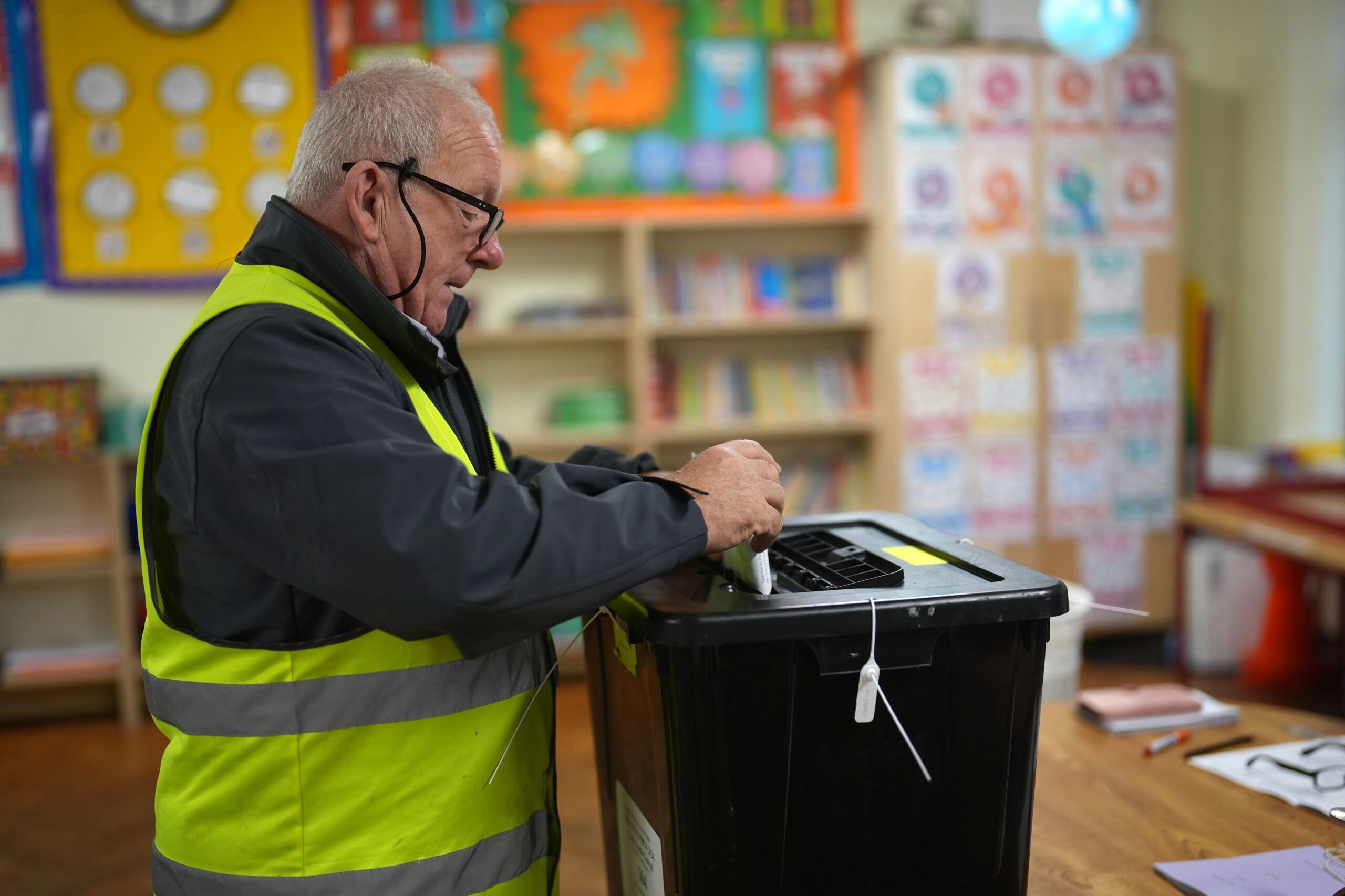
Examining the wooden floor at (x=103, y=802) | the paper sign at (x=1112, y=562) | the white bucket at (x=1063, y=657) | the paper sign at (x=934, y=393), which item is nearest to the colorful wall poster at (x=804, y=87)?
the paper sign at (x=934, y=393)

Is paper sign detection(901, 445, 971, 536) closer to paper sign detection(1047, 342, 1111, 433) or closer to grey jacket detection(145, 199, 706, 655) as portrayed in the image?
paper sign detection(1047, 342, 1111, 433)

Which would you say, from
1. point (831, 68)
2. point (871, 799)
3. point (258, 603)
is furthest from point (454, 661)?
point (831, 68)

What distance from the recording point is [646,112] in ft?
14.2

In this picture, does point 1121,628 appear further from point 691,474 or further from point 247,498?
point 247,498

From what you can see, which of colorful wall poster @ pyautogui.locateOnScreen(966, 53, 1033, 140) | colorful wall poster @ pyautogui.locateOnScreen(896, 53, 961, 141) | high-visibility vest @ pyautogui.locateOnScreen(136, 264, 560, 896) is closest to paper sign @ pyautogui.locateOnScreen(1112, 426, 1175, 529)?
colorful wall poster @ pyautogui.locateOnScreen(966, 53, 1033, 140)

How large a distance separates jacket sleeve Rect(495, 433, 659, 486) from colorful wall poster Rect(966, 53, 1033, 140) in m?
3.10

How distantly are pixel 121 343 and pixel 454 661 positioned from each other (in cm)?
366

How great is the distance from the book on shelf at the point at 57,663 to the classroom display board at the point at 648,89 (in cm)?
226

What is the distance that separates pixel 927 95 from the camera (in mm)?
4125

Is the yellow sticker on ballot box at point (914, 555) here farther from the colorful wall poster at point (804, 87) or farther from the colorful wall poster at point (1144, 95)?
the colorful wall poster at point (1144, 95)

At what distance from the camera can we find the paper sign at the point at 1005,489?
14.1 ft

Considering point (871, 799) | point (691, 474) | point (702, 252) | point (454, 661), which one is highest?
point (702, 252)

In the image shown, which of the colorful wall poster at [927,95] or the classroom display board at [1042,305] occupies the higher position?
the colorful wall poster at [927,95]

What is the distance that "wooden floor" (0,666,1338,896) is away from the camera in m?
2.80
